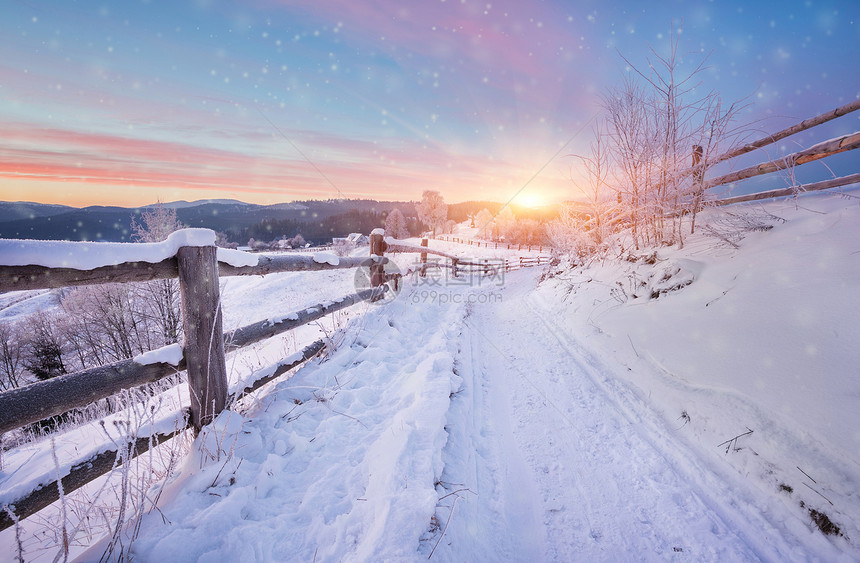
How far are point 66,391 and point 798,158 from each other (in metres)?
6.65

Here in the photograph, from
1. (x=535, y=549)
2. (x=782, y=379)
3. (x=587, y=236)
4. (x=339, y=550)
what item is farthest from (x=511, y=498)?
(x=587, y=236)

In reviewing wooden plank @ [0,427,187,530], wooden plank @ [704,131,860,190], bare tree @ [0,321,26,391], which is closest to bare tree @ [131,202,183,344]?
bare tree @ [0,321,26,391]

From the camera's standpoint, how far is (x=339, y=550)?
1599 millimetres

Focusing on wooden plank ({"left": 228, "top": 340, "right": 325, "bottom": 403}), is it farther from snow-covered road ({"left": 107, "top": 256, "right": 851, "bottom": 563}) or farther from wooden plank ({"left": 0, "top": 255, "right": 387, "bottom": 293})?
wooden plank ({"left": 0, "top": 255, "right": 387, "bottom": 293})

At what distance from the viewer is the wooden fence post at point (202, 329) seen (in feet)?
6.79

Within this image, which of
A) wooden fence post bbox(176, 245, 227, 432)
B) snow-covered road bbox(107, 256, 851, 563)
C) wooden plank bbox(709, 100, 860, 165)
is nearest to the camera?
snow-covered road bbox(107, 256, 851, 563)

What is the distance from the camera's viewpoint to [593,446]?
8.55 feet

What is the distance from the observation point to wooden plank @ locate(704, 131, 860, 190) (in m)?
3.18

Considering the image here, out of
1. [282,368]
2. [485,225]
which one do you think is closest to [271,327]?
[282,368]

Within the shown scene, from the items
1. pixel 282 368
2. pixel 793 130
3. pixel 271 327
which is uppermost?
pixel 793 130

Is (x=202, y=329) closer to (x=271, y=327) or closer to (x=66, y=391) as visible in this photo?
(x=66, y=391)

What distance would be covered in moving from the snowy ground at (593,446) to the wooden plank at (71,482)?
33 cm

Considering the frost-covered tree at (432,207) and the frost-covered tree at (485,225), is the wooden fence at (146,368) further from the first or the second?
the frost-covered tree at (485,225)

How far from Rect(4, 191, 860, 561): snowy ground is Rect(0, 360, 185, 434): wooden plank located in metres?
0.60
